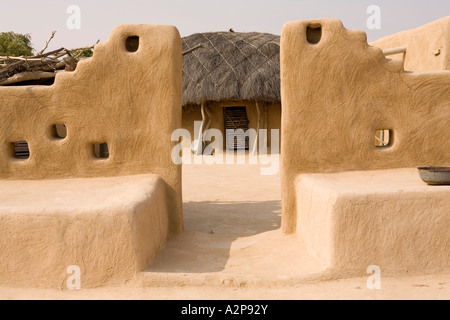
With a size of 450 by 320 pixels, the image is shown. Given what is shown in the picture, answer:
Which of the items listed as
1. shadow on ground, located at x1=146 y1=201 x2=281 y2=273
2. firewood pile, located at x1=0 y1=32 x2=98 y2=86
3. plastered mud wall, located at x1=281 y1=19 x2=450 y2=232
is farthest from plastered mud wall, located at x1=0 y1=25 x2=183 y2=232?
firewood pile, located at x1=0 y1=32 x2=98 y2=86

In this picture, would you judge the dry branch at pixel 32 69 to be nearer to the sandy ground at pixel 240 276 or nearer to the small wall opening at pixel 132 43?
the small wall opening at pixel 132 43

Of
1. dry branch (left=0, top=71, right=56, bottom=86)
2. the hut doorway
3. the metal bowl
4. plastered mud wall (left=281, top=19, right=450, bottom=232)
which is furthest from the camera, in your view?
the hut doorway

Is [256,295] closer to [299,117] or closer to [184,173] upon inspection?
[299,117]

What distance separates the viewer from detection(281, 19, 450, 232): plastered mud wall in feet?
16.9

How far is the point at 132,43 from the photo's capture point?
5492 mm

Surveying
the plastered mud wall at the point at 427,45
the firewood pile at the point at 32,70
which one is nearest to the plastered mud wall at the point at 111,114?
the firewood pile at the point at 32,70

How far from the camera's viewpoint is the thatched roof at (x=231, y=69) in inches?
544

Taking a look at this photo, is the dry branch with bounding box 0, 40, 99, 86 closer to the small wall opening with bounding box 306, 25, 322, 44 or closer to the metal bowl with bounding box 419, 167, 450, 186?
the small wall opening with bounding box 306, 25, 322, 44

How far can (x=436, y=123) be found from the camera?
Result: 5191 millimetres

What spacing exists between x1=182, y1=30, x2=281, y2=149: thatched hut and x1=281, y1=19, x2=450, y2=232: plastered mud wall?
8581 millimetres

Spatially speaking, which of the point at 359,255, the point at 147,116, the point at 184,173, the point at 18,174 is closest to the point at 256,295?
the point at 359,255

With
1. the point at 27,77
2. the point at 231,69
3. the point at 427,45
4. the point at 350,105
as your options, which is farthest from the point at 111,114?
the point at 231,69

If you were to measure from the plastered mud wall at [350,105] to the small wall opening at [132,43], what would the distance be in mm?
1850

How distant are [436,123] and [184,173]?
716 cm
